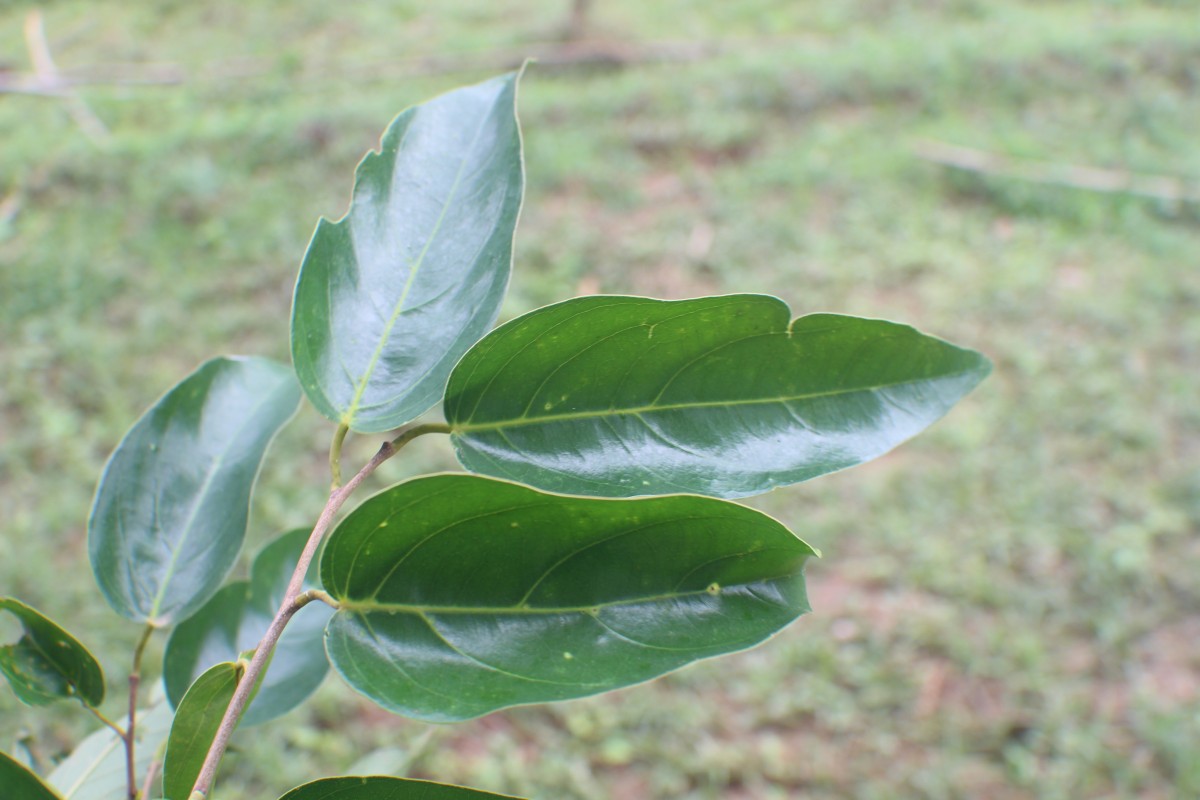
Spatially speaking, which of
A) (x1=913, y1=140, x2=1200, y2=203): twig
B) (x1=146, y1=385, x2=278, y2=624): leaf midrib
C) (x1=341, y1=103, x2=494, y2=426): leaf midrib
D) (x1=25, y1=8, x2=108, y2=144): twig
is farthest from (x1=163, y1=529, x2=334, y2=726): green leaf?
(x1=25, y1=8, x2=108, y2=144): twig

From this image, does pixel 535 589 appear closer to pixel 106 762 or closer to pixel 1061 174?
pixel 106 762

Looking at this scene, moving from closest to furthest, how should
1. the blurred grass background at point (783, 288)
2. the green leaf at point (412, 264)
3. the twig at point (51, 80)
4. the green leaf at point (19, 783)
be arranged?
the green leaf at point (19, 783), the green leaf at point (412, 264), the blurred grass background at point (783, 288), the twig at point (51, 80)

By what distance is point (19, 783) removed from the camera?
30cm

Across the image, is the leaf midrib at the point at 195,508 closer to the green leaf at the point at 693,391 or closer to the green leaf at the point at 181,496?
the green leaf at the point at 181,496

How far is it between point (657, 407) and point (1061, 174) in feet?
10.2

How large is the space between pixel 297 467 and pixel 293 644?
1.78 metres

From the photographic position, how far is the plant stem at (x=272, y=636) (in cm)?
32

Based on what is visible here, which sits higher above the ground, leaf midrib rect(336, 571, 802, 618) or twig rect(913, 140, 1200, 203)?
leaf midrib rect(336, 571, 802, 618)

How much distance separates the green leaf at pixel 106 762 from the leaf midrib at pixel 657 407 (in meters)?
0.24

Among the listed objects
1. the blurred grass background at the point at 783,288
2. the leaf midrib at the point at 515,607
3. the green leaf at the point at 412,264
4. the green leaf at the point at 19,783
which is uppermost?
the green leaf at the point at 412,264

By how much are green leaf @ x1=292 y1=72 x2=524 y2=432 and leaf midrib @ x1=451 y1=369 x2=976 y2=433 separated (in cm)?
2

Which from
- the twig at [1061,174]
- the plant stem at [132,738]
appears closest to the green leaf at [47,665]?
the plant stem at [132,738]

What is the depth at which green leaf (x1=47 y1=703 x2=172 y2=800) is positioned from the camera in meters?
0.47

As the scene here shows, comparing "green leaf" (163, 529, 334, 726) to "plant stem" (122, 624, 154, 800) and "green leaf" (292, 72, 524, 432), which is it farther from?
"green leaf" (292, 72, 524, 432)
